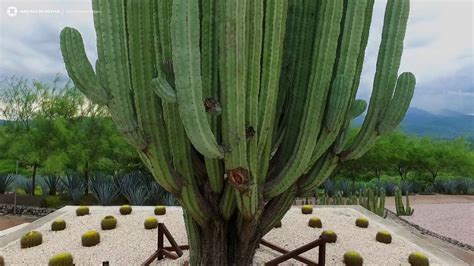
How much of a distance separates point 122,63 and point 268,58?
119 centimetres

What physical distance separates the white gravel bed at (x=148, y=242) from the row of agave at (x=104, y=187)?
12.9 feet

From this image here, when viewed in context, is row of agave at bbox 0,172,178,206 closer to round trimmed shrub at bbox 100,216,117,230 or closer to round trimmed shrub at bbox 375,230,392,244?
round trimmed shrub at bbox 100,216,117,230

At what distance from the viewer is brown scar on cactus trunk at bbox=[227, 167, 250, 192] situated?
10.2 ft

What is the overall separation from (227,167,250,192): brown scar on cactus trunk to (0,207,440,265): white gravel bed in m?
2.35

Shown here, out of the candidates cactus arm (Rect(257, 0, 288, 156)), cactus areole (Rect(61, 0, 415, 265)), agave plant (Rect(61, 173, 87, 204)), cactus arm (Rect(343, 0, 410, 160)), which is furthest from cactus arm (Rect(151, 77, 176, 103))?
agave plant (Rect(61, 173, 87, 204))

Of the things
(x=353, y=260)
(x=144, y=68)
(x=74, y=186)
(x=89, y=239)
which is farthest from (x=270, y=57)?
(x=74, y=186)

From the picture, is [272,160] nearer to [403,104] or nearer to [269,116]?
[269,116]

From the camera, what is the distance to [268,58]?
3125mm

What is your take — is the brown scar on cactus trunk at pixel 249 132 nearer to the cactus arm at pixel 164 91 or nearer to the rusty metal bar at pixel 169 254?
the cactus arm at pixel 164 91

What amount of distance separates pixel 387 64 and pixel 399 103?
0.39 m

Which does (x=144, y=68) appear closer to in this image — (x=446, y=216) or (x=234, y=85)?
(x=234, y=85)

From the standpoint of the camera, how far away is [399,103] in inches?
147

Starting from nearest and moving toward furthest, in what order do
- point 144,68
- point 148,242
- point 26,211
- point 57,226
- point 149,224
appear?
1. point 144,68
2. point 148,242
3. point 57,226
4. point 149,224
5. point 26,211

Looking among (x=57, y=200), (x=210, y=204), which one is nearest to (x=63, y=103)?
(x=57, y=200)
